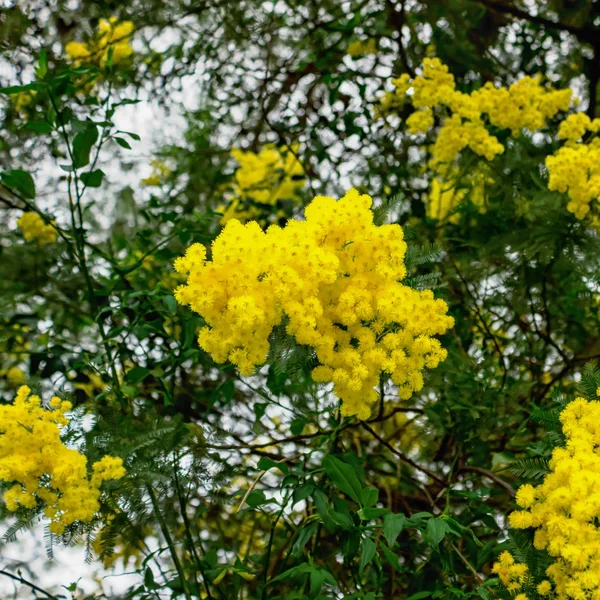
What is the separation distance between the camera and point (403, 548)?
190 centimetres

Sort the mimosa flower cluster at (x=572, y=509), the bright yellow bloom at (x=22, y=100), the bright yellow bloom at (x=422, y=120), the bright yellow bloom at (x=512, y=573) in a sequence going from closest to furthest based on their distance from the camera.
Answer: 1. the mimosa flower cluster at (x=572, y=509)
2. the bright yellow bloom at (x=512, y=573)
3. the bright yellow bloom at (x=422, y=120)
4. the bright yellow bloom at (x=22, y=100)

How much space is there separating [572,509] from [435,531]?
205 millimetres

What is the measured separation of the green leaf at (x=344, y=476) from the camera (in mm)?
1322

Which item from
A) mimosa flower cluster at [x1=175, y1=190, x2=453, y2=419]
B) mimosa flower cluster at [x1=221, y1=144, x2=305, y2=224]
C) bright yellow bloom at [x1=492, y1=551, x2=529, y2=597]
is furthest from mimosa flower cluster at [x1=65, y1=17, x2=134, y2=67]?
bright yellow bloom at [x1=492, y1=551, x2=529, y2=597]

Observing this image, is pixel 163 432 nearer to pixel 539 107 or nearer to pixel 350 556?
pixel 350 556

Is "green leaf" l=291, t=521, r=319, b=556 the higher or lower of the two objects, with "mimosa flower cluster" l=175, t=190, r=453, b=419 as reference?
lower

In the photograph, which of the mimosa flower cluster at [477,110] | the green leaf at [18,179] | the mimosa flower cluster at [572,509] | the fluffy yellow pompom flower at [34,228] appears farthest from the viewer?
the fluffy yellow pompom flower at [34,228]

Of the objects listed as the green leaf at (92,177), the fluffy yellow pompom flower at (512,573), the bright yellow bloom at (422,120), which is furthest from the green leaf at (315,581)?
the bright yellow bloom at (422,120)

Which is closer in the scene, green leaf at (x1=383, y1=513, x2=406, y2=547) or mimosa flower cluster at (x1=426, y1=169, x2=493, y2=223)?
green leaf at (x1=383, y1=513, x2=406, y2=547)

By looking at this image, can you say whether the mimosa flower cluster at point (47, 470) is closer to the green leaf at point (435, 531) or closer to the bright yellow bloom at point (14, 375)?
the green leaf at point (435, 531)

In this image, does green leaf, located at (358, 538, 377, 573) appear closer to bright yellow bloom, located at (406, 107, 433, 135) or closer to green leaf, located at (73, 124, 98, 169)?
green leaf, located at (73, 124, 98, 169)

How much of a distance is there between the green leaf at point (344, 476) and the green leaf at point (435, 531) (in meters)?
0.14

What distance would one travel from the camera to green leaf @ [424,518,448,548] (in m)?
1.21

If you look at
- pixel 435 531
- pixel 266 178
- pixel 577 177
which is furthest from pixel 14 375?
pixel 577 177
